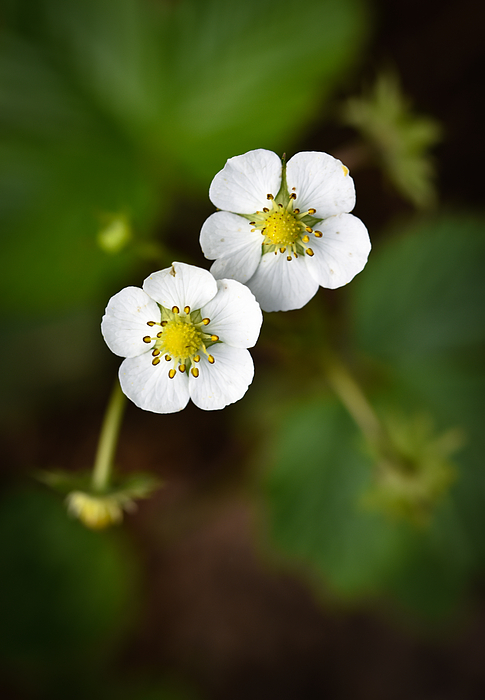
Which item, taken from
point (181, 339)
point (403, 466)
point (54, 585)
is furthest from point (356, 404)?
point (54, 585)

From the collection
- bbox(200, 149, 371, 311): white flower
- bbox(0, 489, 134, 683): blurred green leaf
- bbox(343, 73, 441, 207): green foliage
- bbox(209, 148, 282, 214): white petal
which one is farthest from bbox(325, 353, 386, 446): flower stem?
bbox(0, 489, 134, 683): blurred green leaf

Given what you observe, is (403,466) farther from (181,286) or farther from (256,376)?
(256,376)

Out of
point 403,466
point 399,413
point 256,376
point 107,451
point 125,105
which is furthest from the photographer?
point 256,376

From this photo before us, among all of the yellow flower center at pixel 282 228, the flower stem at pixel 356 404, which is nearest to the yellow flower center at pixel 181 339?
the yellow flower center at pixel 282 228

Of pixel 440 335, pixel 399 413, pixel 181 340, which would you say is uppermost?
pixel 440 335

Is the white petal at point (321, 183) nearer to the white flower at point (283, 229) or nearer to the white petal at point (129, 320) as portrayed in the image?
the white flower at point (283, 229)

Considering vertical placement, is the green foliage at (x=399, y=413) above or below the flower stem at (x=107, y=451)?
above

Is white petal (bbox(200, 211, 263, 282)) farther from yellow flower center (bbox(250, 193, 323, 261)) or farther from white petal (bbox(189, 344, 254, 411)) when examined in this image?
white petal (bbox(189, 344, 254, 411))
